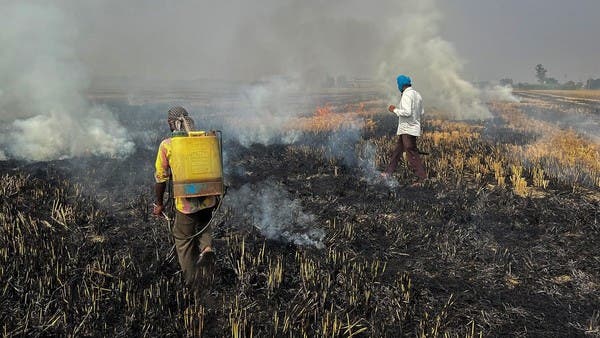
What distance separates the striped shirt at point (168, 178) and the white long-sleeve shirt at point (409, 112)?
16.3 ft

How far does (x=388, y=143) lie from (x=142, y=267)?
969 centimetres

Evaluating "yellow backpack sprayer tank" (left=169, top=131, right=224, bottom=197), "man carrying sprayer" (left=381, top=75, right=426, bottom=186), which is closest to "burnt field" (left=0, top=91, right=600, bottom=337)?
"man carrying sprayer" (left=381, top=75, right=426, bottom=186)

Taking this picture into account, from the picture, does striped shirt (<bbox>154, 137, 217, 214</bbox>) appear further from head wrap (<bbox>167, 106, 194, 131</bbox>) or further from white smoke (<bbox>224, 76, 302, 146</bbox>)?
white smoke (<bbox>224, 76, 302, 146</bbox>)

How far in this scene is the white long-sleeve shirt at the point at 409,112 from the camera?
8039 mm

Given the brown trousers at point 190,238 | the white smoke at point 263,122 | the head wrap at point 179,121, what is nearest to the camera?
the head wrap at point 179,121

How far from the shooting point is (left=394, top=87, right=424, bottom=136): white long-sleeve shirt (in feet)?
26.4

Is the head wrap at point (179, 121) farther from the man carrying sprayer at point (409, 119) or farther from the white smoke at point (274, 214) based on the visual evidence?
the man carrying sprayer at point (409, 119)

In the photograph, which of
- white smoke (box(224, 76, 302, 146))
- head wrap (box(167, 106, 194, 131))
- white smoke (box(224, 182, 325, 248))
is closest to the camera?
head wrap (box(167, 106, 194, 131))

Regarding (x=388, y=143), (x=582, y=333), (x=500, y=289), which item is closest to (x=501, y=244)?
(x=500, y=289)

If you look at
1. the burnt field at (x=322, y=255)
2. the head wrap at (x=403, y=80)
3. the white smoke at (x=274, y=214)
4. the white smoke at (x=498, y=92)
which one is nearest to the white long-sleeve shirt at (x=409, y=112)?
the head wrap at (x=403, y=80)

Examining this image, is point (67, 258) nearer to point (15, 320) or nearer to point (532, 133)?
point (15, 320)

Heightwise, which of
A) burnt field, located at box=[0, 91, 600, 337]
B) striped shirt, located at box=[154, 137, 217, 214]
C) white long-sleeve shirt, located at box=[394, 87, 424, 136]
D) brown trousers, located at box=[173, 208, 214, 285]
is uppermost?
white long-sleeve shirt, located at box=[394, 87, 424, 136]

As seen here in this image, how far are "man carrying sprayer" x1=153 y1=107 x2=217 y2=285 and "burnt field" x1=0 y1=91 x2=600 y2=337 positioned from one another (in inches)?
10.3

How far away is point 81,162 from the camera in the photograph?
1022 cm
